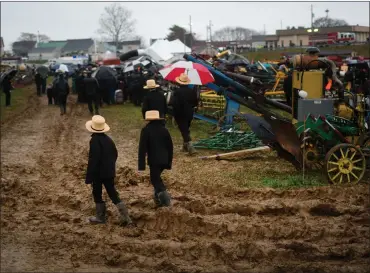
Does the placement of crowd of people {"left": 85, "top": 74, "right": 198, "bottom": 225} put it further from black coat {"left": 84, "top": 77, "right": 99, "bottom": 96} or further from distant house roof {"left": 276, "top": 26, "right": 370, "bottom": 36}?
distant house roof {"left": 276, "top": 26, "right": 370, "bottom": 36}

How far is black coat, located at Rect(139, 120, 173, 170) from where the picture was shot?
27.3 ft

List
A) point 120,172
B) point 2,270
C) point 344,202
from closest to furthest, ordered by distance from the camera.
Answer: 1. point 2,270
2. point 344,202
3. point 120,172

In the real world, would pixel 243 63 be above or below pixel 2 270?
above

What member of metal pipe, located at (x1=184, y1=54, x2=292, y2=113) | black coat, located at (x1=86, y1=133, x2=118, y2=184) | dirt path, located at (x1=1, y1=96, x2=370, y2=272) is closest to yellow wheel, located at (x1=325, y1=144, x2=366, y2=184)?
dirt path, located at (x1=1, y1=96, x2=370, y2=272)

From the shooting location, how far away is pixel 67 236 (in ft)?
23.9

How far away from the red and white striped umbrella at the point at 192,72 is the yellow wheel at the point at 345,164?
17.4ft

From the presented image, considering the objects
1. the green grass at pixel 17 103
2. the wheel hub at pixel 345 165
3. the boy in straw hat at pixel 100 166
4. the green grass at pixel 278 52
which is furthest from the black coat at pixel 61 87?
the green grass at pixel 278 52

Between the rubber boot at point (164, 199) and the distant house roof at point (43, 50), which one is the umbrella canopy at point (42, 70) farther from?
the distant house roof at point (43, 50)

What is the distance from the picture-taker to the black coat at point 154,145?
833cm

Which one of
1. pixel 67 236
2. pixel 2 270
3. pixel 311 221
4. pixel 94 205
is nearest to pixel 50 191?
pixel 94 205

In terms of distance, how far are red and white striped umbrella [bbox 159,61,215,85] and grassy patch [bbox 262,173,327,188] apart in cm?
462

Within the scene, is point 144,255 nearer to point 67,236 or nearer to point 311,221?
point 67,236

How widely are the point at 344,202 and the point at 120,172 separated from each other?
4.48 metres

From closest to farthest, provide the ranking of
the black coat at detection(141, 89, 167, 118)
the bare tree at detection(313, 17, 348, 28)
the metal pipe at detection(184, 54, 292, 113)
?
the black coat at detection(141, 89, 167, 118) → the metal pipe at detection(184, 54, 292, 113) → the bare tree at detection(313, 17, 348, 28)
